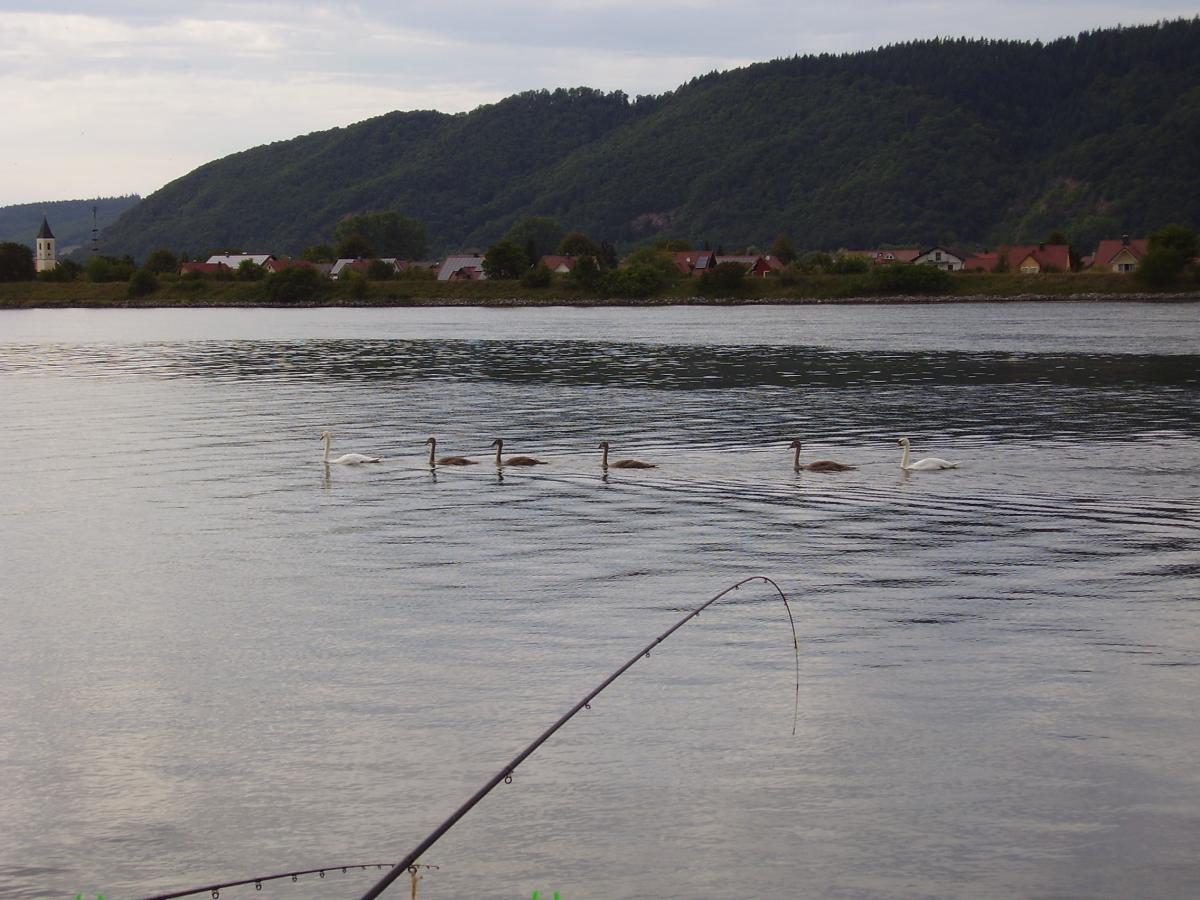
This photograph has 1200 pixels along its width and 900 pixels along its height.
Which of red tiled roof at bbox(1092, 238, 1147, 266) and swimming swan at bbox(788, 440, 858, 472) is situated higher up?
red tiled roof at bbox(1092, 238, 1147, 266)

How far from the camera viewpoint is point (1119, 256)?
180 metres

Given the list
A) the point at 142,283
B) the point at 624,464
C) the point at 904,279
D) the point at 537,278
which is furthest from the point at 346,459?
the point at 142,283

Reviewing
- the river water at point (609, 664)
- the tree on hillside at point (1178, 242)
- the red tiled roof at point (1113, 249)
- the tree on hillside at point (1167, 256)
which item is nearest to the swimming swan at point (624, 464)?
the river water at point (609, 664)

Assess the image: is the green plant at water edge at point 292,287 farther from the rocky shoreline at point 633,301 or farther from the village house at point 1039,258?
the village house at point 1039,258

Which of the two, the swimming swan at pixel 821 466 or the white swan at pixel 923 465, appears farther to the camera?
the swimming swan at pixel 821 466

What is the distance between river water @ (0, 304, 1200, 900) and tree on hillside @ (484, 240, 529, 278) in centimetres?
14860

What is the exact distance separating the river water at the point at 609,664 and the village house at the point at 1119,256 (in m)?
145

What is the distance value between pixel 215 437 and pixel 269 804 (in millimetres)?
29972

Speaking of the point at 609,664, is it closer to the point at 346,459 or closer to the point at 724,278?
the point at 346,459

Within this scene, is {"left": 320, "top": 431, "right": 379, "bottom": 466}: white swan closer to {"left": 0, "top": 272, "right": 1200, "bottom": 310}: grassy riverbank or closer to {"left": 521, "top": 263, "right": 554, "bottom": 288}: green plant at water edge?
{"left": 0, "top": 272, "right": 1200, "bottom": 310}: grassy riverbank

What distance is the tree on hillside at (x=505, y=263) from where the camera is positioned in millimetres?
189125

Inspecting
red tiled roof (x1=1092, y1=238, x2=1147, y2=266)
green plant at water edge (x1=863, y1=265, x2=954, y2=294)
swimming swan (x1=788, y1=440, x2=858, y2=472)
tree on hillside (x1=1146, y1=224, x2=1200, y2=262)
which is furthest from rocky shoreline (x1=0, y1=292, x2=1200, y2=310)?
swimming swan (x1=788, y1=440, x2=858, y2=472)

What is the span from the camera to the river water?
12.3 m

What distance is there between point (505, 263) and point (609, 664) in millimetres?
Answer: 174885
